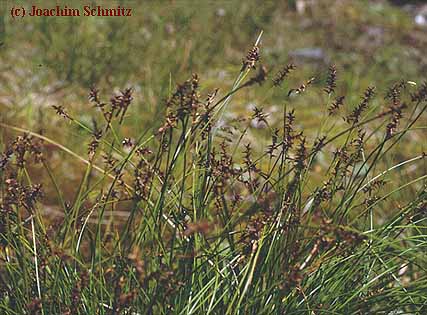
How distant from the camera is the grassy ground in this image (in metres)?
1.76

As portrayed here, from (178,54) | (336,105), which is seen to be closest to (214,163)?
(336,105)

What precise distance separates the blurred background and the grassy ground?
2 centimetres

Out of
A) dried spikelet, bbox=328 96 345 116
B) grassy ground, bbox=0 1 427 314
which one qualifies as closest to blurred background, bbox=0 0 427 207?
grassy ground, bbox=0 1 427 314

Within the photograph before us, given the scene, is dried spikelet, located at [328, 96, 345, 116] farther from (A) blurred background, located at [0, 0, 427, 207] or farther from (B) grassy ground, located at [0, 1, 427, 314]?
(A) blurred background, located at [0, 0, 427, 207]

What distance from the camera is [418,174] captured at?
12.2ft

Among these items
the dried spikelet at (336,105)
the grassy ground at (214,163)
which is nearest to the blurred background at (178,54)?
the grassy ground at (214,163)

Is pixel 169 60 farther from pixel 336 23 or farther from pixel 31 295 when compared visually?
pixel 31 295

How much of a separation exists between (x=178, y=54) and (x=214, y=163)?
279 centimetres

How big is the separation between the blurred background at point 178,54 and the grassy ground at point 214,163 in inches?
0.6

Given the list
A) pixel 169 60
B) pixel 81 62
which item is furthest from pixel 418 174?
pixel 81 62

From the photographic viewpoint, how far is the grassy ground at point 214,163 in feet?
5.76

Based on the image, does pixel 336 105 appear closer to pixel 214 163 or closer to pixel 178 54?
pixel 214 163

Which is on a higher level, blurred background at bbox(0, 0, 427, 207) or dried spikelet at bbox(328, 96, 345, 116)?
dried spikelet at bbox(328, 96, 345, 116)

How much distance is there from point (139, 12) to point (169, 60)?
0.86 m
